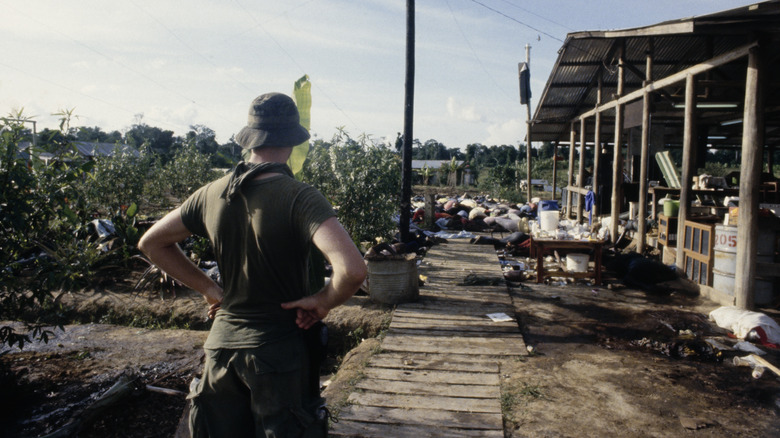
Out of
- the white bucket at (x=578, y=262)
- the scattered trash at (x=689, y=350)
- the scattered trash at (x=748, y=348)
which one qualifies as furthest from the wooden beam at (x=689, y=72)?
the scattered trash at (x=689, y=350)

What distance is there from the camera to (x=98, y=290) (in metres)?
7.54

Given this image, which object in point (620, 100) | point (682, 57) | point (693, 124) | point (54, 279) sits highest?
point (682, 57)

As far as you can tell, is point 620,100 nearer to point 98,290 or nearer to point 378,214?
point 378,214

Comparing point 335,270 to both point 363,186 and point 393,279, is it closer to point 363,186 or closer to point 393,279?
point 393,279

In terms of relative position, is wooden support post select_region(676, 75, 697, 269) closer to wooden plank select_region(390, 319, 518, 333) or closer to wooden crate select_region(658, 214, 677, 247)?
wooden crate select_region(658, 214, 677, 247)

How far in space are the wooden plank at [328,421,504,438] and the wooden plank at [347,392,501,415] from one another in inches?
11.0

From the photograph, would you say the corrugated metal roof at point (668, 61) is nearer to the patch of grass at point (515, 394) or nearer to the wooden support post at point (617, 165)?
the wooden support post at point (617, 165)

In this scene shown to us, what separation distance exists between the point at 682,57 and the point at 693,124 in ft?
13.4

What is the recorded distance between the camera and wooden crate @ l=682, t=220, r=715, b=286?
21.4 feet

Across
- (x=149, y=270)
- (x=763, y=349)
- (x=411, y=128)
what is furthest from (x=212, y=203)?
(x=411, y=128)

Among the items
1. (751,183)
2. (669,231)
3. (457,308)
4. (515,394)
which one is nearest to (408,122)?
(457,308)

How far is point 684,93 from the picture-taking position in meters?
10.6

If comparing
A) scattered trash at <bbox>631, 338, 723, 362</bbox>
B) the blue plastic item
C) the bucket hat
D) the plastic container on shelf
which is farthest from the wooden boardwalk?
the blue plastic item

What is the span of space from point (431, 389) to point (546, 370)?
1053 millimetres
